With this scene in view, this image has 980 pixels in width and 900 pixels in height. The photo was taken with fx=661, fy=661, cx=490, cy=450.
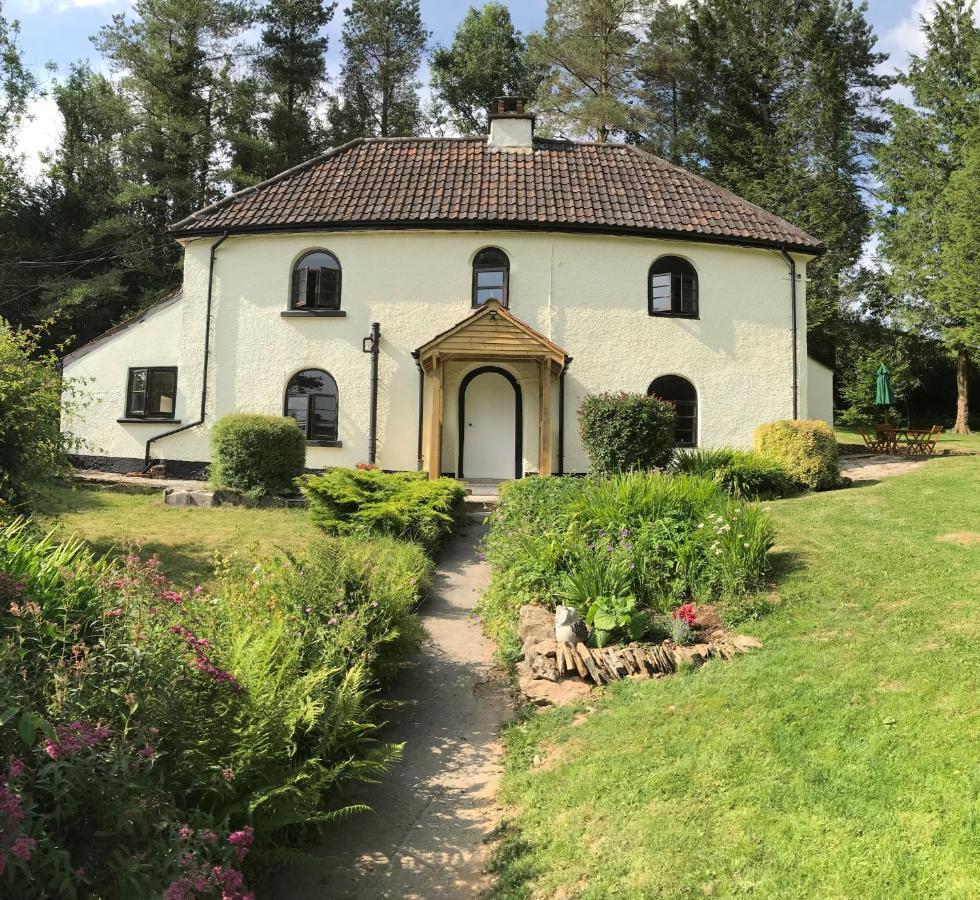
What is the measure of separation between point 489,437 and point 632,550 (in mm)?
9325

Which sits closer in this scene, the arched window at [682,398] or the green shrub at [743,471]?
the green shrub at [743,471]

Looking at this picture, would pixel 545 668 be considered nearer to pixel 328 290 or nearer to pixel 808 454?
pixel 808 454

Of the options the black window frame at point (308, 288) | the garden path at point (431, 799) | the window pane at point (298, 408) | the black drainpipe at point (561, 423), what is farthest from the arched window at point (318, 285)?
the garden path at point (431, 799)

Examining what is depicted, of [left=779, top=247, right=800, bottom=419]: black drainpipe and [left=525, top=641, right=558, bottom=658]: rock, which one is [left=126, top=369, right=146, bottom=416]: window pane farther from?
[left=779, top=247, right=800, bottom=419]: black drainpipe

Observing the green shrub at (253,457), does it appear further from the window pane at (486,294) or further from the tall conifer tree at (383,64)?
the tall conifer tree at (383,64)

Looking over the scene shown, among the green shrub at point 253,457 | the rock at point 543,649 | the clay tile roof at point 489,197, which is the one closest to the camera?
the rock at point 543,649

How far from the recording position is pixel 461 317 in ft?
53.2

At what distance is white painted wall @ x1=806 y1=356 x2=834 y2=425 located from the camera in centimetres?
1761

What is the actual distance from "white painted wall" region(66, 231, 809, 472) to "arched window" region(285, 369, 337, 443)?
0.91 feet

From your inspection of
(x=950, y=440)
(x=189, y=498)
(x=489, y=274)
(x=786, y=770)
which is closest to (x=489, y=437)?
(x=489, y=274)

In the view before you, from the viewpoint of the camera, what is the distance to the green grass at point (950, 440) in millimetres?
20938

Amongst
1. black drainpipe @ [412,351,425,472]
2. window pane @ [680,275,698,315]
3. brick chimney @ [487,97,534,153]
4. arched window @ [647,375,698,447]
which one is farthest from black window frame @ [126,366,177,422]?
window pane @ [680,275,698,315]

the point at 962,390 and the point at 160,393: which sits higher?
the point at 962,390

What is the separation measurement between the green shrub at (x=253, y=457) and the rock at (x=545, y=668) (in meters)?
8.23
